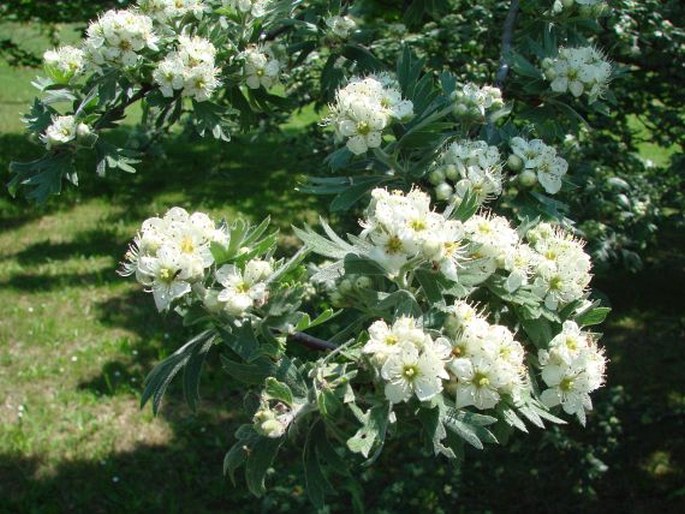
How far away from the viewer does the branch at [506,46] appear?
9.90 ft

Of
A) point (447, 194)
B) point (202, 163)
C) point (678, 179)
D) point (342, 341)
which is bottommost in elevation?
point (202, 163)

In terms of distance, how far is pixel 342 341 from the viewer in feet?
6.44

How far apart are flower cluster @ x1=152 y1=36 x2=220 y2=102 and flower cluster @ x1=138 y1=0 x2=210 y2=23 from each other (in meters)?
0.15

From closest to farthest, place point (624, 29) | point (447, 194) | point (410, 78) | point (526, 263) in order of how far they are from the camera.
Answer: point (526, 263)
point (447, 194)
point (410, 78)
point (624, 29)

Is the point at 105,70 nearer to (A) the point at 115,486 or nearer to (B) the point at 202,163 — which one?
(A) the point at 115,486

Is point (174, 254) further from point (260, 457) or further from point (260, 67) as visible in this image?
point (260, 67)

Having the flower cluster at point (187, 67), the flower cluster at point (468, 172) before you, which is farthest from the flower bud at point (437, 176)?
the flower cluster at point (187, 67)

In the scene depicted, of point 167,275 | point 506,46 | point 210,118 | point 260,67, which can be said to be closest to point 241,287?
point 167,275

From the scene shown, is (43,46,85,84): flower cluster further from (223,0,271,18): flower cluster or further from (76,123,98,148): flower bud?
(223,0,271,18): flower cluster

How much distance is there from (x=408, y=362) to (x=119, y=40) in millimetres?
1684

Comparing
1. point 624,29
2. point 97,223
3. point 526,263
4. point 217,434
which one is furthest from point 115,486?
point 97,223

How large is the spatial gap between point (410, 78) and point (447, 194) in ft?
1.57

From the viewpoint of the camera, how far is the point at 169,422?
471 cm

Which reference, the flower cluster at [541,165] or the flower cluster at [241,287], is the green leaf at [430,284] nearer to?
the flower cluster at [241,287]
